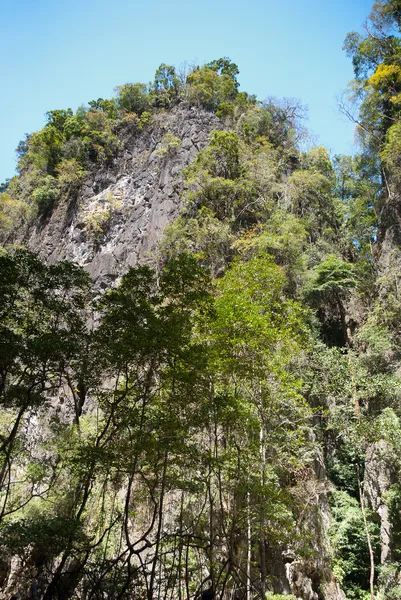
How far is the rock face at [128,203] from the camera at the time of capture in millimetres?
21125

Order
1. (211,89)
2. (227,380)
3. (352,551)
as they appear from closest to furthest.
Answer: (227,380), (352,551), (211,89)

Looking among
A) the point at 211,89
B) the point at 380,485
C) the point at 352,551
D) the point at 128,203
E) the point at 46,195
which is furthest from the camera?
the point at 211,89

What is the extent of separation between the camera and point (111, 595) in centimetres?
659

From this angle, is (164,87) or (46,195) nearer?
(46,195)

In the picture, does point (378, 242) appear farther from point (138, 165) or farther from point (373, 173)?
point (138, 165)

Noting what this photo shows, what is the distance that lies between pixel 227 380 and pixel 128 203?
16.8 m

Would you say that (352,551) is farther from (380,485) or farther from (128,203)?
(128,203)

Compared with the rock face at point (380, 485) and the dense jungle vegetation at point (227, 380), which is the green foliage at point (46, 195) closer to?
the dense jungle vegetation at point (227, 380)

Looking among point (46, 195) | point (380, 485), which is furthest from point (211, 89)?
point (380, 485)

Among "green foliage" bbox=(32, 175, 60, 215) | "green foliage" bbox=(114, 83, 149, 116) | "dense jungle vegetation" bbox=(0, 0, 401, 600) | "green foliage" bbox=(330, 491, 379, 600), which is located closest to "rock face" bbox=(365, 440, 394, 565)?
"dense jungle vegetation" bbox=(0, 0, 401, 600)

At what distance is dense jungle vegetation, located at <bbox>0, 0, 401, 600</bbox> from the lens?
24.8 feet

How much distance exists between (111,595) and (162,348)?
4112 mm

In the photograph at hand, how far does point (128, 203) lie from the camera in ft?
78.9

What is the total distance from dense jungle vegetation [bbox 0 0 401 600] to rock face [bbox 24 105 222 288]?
104 centimetres
